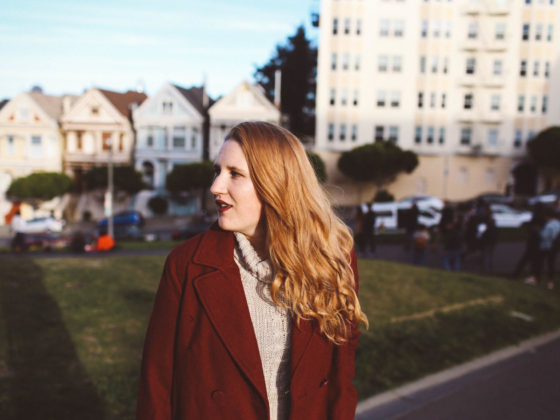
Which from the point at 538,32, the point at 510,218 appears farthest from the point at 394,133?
the point at 510,218

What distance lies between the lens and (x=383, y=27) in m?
41.9

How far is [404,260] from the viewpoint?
16.8 m

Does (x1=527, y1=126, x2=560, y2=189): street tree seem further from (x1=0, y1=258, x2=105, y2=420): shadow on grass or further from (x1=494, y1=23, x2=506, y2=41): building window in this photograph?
(x1=0, y1=258, x2=105, y2=420): shadow on grass

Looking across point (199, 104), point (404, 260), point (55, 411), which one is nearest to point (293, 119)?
point (199, 104)

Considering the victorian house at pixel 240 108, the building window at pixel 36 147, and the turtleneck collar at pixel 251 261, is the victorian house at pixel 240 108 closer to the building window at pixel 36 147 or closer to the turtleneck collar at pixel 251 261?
the building window at pixel 36 147

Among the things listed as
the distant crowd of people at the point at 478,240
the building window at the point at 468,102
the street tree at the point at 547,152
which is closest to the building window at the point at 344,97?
the building window at the point at 468,102

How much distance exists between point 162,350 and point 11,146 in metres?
50.2

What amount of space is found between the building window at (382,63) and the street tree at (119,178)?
76.8 feet

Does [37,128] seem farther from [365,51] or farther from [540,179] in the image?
[540,179]

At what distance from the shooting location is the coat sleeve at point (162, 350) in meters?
1.94

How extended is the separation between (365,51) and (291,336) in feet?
142

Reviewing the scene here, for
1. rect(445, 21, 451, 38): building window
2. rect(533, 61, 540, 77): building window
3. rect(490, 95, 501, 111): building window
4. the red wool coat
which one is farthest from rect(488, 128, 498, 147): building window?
the red wool coat

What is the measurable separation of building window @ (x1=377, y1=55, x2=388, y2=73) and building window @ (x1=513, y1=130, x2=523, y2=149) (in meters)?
13.8

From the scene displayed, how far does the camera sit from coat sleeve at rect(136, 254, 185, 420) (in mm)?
1944
